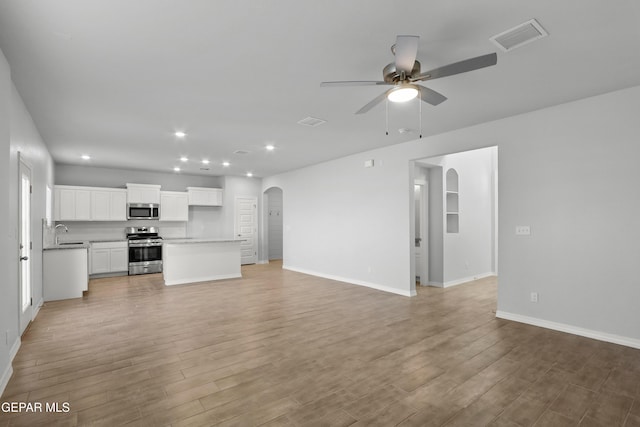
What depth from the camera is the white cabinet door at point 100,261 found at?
774cm

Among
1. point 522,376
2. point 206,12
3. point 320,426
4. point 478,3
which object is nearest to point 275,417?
point 320,426

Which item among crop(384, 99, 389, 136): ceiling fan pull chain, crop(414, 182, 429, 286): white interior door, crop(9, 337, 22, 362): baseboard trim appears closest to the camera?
crop(9, 337, 22, 362): baseboard trim

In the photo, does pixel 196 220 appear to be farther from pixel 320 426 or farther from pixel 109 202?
pixel 320 426

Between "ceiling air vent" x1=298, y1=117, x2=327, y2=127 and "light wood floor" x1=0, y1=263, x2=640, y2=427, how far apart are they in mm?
2757

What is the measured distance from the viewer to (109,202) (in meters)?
8.15

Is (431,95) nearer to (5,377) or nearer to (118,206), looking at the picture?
(5,377)

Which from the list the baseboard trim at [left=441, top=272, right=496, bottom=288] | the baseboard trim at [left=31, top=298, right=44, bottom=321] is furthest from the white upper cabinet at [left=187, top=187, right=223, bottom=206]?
the baseboard trim at [left=441, top=272, right=496, bottom=288]

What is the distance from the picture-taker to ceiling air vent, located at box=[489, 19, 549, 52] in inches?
92.9

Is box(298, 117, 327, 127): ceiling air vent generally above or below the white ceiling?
below

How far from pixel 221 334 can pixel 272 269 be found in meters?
5.26

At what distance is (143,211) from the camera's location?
28.2 feet

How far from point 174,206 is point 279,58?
739 centimetres

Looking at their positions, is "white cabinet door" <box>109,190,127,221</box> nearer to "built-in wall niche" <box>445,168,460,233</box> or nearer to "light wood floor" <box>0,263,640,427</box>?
"light wood floor" <box>0,263,640,427</box>

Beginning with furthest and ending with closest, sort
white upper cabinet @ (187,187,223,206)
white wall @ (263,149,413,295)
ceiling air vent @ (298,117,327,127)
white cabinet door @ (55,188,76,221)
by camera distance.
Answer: white upper cabinet @ (187,187,223,206), white cabinet door @ (55,188,76,221), white wall @ (263,149,413,295), ceiling air vent @ (298,117,327,127)
